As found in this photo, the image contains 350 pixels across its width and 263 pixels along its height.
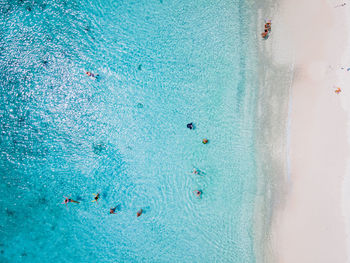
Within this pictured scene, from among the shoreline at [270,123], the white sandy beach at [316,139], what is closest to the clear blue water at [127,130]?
the shoreline at [270,123]

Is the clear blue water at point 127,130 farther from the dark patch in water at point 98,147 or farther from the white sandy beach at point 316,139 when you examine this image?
the white sandy beach at point 316,139

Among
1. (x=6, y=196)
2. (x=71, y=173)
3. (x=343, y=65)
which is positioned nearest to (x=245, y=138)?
(x=343, y=65)

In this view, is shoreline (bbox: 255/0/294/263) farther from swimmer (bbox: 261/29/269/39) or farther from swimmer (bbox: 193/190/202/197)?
swimmer (bbox: 193/190/202/197)

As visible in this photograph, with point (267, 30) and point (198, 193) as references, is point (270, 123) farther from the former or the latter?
point (198, 193)

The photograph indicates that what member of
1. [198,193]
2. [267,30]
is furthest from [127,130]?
[267,30]

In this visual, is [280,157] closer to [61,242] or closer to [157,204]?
[157,204]
